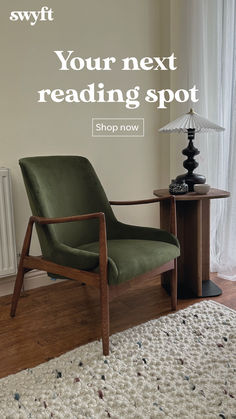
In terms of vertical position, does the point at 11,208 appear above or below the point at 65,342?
above

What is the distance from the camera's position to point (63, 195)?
7.32 ft

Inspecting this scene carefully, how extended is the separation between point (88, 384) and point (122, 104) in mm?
1927

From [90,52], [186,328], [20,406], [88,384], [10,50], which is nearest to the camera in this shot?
[20,406]

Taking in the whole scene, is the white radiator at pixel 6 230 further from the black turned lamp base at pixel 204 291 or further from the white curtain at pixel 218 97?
the white curtain at pixel 218 97

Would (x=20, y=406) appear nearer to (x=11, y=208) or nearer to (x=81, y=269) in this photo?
(x=81, y=269)

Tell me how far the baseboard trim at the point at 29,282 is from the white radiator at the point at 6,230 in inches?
5.0

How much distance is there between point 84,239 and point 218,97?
4.15 feet

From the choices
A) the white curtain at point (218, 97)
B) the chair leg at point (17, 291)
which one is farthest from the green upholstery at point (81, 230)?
the white curtain at point (218, 97)

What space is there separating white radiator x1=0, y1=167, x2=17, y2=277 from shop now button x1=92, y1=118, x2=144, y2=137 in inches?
29.1

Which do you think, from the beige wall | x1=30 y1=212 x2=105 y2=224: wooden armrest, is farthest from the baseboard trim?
x1=30 y1=212 x2=105 y2=224: wooden armrest

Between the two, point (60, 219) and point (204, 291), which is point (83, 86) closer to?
point (60, 219)

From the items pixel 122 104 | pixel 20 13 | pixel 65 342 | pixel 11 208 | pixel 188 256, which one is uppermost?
pixel 20 13

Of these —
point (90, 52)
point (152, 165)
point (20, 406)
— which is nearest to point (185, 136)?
point (152, 165)

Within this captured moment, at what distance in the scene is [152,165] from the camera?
3.06m
